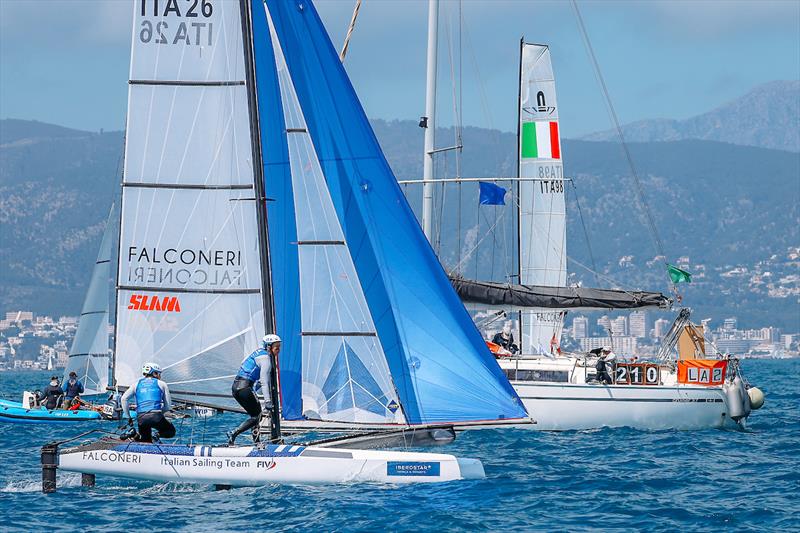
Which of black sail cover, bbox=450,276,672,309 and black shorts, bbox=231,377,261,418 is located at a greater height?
black sail cover, bbox=450,276,672,309

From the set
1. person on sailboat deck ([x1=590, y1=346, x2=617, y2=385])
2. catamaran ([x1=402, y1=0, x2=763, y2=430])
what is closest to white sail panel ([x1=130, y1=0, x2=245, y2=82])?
catamaran ([x1=402, y1=0, x2=763, y2=430])

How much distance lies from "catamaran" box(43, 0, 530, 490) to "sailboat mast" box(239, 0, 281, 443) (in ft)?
0.08

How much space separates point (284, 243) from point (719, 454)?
10454 mm

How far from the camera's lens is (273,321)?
790 inches

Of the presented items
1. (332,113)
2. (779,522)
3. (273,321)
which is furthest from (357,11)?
(779,522)

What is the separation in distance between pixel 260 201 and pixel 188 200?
3.52ft

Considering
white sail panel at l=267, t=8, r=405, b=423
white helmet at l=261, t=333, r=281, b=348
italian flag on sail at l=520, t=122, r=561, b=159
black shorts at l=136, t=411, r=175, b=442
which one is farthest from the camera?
italian flag on sail at l=520, t=122, r=561, b=159

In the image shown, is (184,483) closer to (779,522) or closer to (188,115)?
(188,115)

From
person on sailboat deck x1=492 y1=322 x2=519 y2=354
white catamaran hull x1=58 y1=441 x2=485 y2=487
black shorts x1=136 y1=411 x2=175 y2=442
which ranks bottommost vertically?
white catamaran hull x1=58 y1=441 x2=485 y2=487

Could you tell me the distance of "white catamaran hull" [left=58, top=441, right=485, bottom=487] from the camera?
749 inches

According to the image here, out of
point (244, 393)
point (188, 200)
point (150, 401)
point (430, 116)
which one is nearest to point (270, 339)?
point (244, 393)

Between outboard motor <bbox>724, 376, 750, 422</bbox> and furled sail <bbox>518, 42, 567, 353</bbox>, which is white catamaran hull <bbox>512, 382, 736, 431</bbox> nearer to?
outboard motor <bbox>724, 376, 750, 422</bbox>

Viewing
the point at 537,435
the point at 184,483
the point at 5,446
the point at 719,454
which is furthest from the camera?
the point at 537,435

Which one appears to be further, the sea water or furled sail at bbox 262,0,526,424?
furled sail at bbox 262,0,526,424
